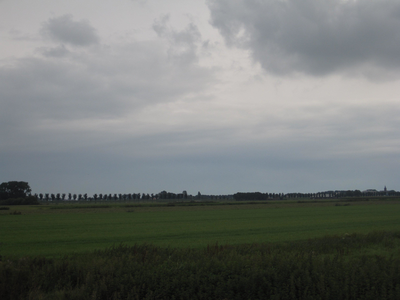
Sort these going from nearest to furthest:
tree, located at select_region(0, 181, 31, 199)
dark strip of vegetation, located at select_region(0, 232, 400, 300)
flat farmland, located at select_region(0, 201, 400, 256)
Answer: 1. dark strip of vegetation, located at select_region(0, 232, 400, 300)
2. flat farmland, located at select_region(0, 201, 400, 256)
3. tree, located at select_region(0, 181, 31, 199)

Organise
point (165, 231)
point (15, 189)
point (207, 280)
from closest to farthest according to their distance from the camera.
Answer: point (207, 280), point (165, 231), point (15, 189)

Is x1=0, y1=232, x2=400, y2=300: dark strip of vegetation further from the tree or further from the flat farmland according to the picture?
the tree

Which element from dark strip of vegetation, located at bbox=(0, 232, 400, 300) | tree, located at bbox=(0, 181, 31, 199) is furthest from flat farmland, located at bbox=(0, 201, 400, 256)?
tree, located at bbox=(0, 181, 31, 199)

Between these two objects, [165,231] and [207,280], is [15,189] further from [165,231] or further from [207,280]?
[207,280]

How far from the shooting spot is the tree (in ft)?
625

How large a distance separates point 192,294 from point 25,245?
19.8 meters

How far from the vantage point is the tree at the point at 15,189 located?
190m

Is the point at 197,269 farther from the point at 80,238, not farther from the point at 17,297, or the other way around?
the point at 80,238


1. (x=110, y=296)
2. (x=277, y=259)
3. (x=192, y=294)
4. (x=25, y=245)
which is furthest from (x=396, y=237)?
(x=25, y=245)

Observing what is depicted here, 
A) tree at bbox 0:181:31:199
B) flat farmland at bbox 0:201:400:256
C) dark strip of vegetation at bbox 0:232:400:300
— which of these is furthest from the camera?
tree at bbox 0:181:31:199

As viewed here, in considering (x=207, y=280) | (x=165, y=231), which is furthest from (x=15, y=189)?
(x=207, y=280)

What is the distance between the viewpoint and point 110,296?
34.8ft

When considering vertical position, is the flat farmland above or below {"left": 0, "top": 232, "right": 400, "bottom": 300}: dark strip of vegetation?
below

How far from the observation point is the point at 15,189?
631 ft
